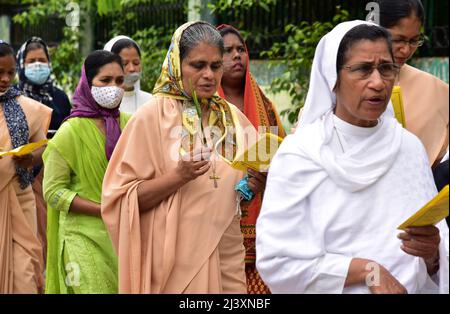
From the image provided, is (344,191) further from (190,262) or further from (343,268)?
(190,262)

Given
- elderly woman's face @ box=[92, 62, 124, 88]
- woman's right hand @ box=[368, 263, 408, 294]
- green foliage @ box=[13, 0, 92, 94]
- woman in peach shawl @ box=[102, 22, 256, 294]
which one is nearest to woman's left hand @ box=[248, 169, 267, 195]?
woman in peach shawl @ box=[102, 22, 256, 294]

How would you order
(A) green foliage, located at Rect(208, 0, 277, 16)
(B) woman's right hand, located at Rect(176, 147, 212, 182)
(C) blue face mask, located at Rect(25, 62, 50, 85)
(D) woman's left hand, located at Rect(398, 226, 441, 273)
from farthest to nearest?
(A) green foliage, located at Rect(208, 0, 277, 16)
(C) blue face mask, located at Rect(25, 62, 50, 85)
(B) woman's right hand, located at Rect(176, 147, 212, 182)
(D) woman's left hand, located at Rect(398, 226, 441, 273)

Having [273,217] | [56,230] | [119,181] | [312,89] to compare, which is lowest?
[56,230]

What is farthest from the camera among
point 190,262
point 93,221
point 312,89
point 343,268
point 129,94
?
point 129,94

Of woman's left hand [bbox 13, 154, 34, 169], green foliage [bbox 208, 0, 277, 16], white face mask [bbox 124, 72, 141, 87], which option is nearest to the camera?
woman's left hand [bbox 13, 154, 34, 169]

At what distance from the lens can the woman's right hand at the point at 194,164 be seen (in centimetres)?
466

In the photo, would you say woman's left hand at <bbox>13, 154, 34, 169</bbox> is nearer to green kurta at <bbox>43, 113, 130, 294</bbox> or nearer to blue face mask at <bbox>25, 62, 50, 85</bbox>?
green kurta at <bbox>43, 113, 130, 294</bbox>

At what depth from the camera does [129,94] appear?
7945mm

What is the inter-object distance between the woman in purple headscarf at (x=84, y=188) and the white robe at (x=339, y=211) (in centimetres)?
256

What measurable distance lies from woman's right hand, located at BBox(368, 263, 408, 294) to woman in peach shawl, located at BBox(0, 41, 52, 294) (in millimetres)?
3723

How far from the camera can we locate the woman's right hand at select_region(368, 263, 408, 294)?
135 inches

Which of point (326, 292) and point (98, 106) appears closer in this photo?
point (326, 292)

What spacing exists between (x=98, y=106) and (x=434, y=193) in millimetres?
3123
